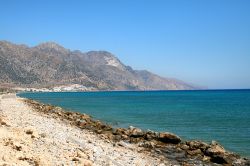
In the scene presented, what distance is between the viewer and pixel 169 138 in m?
33.0

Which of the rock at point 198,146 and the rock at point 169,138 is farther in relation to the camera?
the rock at point 169,138

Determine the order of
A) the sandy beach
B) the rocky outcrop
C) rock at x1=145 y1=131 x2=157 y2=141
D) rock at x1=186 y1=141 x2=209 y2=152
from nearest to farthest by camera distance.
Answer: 1. the sandy beach
2. the rocky outcrop
3. rock at x1=186 y1=141 x2=209 y2=152
4. rock at x1=145 y1=131 x2=157 y2=141

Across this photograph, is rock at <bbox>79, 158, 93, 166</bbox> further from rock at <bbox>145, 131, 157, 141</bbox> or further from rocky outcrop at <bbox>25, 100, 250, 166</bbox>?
rock at <bbox>145, 131, 157, 141</bbox>

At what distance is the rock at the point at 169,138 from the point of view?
3278cm

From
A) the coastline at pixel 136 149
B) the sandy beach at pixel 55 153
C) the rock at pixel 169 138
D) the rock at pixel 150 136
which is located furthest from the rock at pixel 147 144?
the rock at pixel 150 136

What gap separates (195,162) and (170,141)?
25.2 ft

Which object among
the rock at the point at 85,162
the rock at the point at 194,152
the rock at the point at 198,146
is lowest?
the rock at the point at 194,152

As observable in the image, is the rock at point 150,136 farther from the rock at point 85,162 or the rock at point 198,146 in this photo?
the rock at point 85,162

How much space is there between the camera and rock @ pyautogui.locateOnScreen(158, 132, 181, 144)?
3278 cm

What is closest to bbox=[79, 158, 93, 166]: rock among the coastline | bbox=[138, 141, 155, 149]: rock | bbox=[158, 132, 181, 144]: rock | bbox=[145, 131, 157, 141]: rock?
the coastline

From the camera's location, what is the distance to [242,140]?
41344 mm

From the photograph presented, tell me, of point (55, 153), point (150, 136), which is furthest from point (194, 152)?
point (55, 153)

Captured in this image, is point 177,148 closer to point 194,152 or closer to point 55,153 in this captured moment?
point 194,152

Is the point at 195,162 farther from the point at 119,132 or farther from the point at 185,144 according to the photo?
the point at 119,132
